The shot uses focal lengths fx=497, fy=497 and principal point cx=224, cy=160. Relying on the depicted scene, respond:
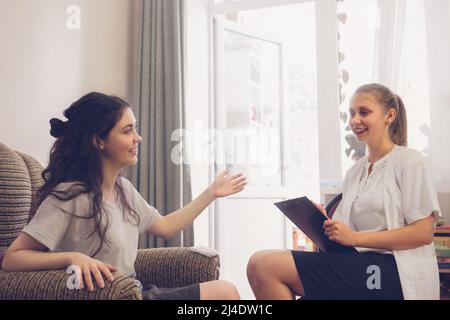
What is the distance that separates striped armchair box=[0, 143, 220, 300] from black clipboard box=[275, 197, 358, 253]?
0.94 feet

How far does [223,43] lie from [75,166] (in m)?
2.23

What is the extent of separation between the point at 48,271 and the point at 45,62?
1.43 meters

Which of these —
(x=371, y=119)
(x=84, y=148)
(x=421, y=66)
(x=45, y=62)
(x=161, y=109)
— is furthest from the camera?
(x=161, y=109)

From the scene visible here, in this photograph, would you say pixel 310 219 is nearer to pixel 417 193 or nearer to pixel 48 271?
pixel 417 193

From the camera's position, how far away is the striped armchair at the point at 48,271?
1.12 metres

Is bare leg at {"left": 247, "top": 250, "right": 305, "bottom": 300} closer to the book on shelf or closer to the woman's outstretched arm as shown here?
the woman's outstretched arm

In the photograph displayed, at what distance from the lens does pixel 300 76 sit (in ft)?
16.5

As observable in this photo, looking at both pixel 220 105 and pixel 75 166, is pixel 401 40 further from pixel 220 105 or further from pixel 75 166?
pixel 75 166

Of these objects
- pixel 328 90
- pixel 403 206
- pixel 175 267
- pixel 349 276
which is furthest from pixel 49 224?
pixel 328 90

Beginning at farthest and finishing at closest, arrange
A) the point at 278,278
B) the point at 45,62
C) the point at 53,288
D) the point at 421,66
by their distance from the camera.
A: the point at 421,66 < the point at 45,62 < the point at 278,278 < the point at 53,288

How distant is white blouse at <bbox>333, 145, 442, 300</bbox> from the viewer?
4.91 ft

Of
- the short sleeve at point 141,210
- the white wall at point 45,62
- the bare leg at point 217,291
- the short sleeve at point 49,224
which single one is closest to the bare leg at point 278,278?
the bare leg at point 217,291

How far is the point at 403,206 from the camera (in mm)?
1549

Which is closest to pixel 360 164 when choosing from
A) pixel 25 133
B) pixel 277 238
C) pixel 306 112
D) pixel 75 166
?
pixel 75 166
